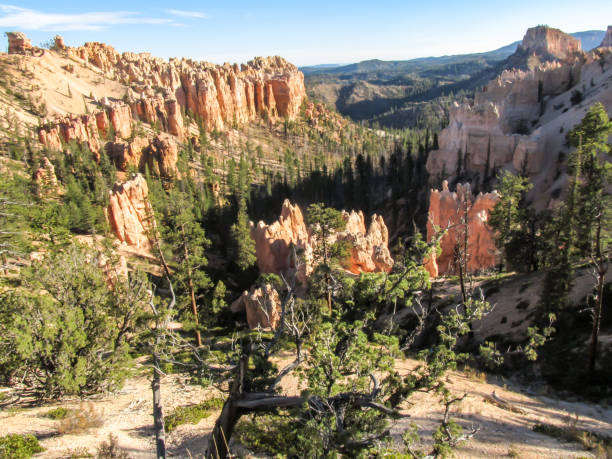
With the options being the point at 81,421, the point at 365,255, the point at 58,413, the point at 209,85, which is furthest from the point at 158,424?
the point at 209,85

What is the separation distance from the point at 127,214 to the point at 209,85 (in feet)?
280

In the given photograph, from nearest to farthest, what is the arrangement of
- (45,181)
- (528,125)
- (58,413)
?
(58,413)
(45,181)
(528,125)

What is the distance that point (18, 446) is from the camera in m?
9.80

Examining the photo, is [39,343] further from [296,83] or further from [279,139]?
[296,83]

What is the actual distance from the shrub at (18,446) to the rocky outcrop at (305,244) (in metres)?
20.8

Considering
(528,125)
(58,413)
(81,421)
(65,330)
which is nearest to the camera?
(65,330)

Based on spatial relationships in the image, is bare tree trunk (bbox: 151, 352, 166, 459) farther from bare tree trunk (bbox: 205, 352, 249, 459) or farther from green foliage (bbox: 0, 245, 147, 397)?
green foliage (bbox: 0, 245, 147, 397)

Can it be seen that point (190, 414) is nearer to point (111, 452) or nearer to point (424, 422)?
point (111, 452)

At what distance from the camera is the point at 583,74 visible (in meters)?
63.5

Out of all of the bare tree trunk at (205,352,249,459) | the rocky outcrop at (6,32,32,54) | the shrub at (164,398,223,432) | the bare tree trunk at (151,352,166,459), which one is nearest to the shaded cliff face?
the rocky outcrop at (6,32,32,54)

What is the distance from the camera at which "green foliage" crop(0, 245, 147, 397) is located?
11.0m

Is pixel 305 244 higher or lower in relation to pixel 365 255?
higher

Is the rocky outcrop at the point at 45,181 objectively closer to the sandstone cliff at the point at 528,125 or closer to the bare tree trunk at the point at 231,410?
the bare tree trunk at the point at 231,410

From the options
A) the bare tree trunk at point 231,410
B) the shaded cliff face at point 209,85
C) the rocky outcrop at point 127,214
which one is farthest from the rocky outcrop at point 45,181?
the shaded cliff face at point 209,85
